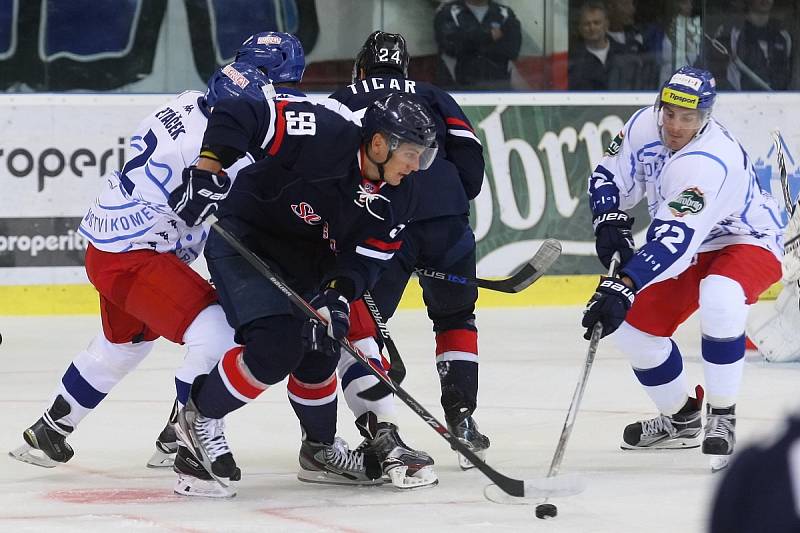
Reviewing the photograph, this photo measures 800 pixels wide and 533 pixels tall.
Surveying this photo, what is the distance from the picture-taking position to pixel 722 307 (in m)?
3.04

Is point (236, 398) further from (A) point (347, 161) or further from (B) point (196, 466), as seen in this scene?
(A) point (347, 161)

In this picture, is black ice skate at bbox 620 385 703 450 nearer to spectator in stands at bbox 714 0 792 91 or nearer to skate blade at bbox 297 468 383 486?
skate blade at bbox 297 468 383 486

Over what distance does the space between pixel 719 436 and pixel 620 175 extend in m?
0.73

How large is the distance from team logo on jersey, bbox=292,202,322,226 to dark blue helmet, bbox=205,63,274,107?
23 cm

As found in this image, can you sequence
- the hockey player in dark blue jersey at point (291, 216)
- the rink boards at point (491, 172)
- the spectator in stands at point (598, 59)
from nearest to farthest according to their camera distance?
the hockey player in dark blue jersey at point (291, 216) → the rink boards at point (491, 172) → the spectator in stands at point (598, 59)

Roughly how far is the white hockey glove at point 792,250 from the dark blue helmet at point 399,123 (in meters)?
2.53

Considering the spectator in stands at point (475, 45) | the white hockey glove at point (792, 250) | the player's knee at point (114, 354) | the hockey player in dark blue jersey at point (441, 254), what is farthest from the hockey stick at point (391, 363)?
the spectator in stands at point (475, 45)

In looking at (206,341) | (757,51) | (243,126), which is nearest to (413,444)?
(206,341)

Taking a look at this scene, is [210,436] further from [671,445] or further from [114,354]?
[671,445]

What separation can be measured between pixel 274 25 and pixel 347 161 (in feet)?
13.5

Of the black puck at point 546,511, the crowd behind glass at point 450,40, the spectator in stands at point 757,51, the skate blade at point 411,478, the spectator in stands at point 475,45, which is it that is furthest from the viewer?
the spectator in stands at point 757,51

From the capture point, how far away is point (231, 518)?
2.51 m

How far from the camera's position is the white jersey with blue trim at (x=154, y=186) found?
283cm

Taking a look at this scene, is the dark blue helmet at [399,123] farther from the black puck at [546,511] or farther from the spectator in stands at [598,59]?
the spectator in stands at [598,59]
